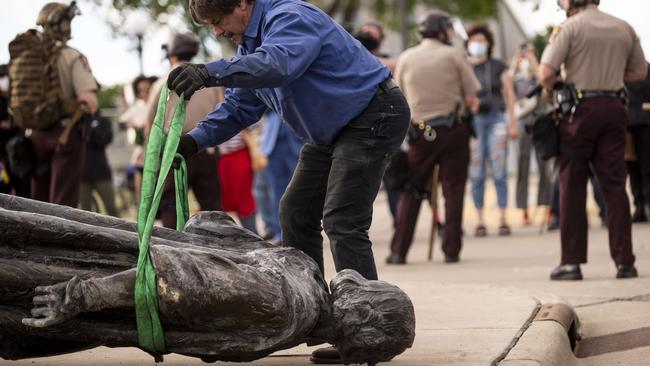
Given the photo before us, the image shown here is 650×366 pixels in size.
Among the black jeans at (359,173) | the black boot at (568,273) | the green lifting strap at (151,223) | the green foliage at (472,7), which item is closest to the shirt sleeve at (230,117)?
the black jeans at (359,173)

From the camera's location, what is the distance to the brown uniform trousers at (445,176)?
11.7 metres

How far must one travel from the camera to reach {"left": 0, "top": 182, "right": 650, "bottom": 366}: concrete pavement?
5.91m

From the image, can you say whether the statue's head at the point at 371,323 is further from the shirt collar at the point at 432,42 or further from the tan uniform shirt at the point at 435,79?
the shirt collar at the point at 432,42

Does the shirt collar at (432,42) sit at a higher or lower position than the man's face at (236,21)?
lower

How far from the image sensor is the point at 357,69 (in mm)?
5953

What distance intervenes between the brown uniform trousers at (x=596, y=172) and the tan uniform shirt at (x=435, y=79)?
2650 millimetres

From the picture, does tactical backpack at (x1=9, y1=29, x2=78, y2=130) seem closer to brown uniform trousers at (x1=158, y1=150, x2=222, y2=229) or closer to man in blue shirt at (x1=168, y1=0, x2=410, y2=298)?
brown uniform trousers at (x1=158, y1=150, x2=222, y2=229)

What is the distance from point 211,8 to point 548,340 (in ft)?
6.79

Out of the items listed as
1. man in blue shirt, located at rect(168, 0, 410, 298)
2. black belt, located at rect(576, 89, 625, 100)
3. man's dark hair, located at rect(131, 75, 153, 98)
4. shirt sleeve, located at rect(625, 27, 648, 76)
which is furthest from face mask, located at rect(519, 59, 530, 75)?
man in blue shirt, located at rect(168, 0, 410, 298)

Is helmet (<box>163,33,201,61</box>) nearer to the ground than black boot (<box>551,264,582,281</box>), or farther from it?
farther from it

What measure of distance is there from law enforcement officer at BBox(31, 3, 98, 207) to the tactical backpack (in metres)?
0.08

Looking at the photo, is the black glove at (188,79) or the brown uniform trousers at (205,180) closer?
the black glove at (188,79)

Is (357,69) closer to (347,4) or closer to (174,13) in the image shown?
(174,13)

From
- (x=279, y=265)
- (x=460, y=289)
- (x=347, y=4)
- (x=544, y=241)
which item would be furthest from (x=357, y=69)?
(x=347, y=4)
